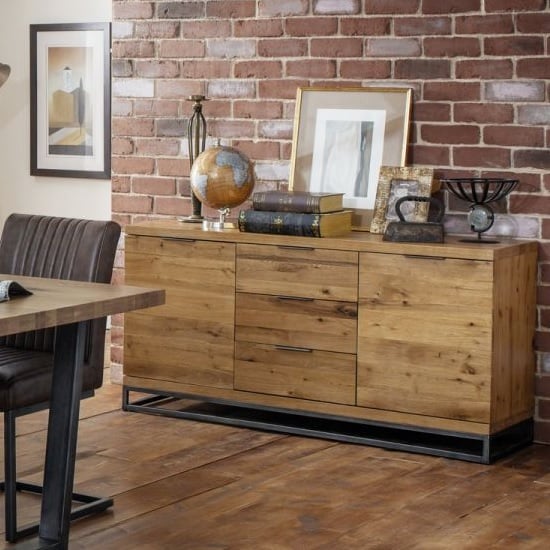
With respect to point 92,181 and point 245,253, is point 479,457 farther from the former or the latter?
point 92,181

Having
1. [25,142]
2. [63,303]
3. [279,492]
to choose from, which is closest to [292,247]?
[279,492]

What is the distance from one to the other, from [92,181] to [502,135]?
283 cm

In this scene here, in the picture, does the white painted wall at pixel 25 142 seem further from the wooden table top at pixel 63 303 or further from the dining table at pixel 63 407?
the dining table at pixel 63 407

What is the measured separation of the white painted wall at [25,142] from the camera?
21.5 ft

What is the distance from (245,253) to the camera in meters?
4.47

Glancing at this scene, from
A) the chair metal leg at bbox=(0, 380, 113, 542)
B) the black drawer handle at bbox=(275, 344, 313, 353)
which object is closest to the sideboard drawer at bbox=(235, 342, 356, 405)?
the black drawer handle at bbox=(275, 344, 313, 353)

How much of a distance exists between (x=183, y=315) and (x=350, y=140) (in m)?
0.94

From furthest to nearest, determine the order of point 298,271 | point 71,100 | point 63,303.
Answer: point 71,100 → point 298,271 → point 63,303

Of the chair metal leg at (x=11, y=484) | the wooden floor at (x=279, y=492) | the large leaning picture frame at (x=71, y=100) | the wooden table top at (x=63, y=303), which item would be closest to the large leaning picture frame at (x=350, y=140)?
the wooden floor at (x=279, y=492)

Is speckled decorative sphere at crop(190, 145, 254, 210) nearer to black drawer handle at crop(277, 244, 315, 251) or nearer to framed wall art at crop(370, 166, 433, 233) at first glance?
black drawer handle at crop(277, 244, 315, 251)

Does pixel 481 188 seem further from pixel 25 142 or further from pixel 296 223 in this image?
pixel 25 142

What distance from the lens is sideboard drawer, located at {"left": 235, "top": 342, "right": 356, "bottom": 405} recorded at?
4.32 metres

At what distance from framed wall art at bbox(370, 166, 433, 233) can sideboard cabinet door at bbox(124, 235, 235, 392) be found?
570 millimetres

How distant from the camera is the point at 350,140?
15.3 ft
